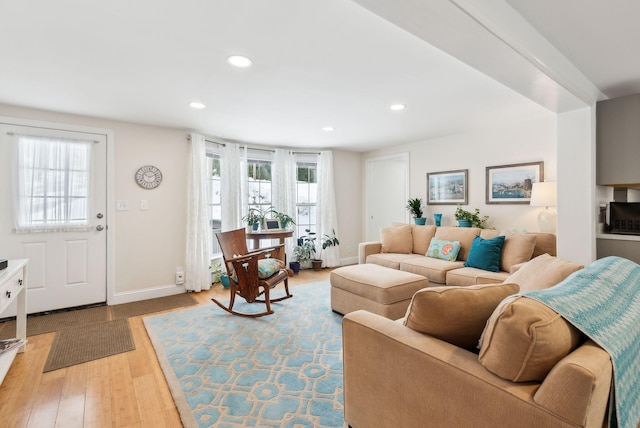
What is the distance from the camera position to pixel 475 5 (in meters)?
1.35

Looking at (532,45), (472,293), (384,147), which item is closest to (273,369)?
(472,293)

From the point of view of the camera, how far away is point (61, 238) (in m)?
3.38

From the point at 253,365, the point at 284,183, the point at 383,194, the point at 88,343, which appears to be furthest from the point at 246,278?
the point at 383,194

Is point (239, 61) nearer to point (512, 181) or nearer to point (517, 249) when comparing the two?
point (517, 249)

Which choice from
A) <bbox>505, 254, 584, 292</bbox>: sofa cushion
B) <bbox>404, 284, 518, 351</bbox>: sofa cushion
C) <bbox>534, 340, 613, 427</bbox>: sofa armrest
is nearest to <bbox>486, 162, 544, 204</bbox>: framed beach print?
<bbox>505, 254, 584, 292</bbox>: sofa cushion

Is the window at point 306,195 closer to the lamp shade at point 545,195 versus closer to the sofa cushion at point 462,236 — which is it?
the sofa cushion at point 462,236

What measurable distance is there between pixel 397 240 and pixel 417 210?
2.59 feet

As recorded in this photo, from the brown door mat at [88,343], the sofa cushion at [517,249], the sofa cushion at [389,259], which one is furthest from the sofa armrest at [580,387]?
the sofa cushion at [389,259]

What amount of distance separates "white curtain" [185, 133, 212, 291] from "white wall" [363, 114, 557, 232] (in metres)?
3.28

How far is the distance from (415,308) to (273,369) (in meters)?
1.34

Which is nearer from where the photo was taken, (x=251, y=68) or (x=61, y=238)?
(x=251, y=68)

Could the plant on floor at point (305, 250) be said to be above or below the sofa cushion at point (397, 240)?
below

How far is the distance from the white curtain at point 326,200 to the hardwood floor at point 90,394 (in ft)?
11.3

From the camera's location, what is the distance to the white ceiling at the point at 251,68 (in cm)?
166
